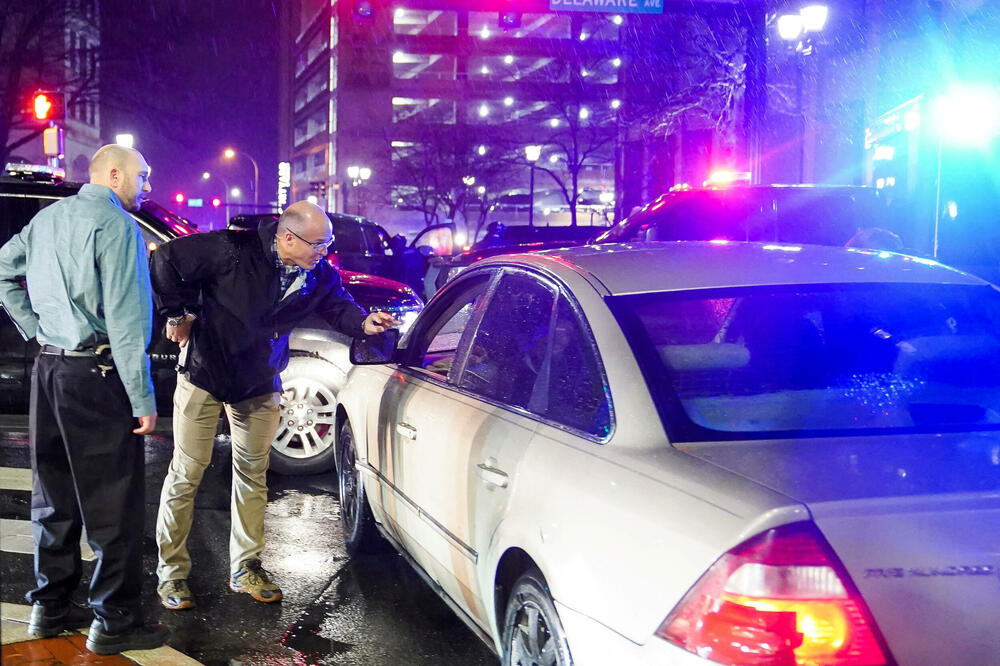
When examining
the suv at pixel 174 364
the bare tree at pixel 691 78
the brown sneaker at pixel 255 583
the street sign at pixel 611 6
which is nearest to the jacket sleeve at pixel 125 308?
the brown sneaker at pixel 255 583

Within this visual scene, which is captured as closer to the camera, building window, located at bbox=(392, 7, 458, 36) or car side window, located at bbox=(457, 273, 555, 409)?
car side window, located at bbox=(457, 273, 555, 409)

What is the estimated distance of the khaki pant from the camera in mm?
4566

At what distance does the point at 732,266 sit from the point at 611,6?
14.1 metres

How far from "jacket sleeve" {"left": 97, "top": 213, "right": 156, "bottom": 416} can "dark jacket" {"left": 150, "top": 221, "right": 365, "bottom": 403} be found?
636 mm

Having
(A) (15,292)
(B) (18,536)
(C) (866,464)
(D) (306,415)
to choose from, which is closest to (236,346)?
(A) (15,292)

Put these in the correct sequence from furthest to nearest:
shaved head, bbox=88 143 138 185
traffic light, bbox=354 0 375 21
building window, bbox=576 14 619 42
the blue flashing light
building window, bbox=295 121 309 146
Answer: building window, bbox=295 121 309 146, building window, bbox=576 14 619 42, traffic light, bbox=354 0 375 21, the blue flashing light, shaved head, bbox=88 143 138 185

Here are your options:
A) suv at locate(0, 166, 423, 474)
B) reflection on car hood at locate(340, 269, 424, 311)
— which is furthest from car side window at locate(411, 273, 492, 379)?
reflection on car hood at locate(340, 269, 424, 311)

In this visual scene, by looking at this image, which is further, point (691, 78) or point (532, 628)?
point (691, 78)

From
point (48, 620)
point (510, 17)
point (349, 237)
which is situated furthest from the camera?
point (510, 17)

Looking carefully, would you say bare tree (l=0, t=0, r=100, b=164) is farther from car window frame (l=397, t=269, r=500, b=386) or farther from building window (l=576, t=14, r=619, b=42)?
building window (l=576, t=14, r=619, b=42)

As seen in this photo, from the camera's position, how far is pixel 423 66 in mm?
83938

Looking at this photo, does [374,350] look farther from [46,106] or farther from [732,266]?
[46,106]

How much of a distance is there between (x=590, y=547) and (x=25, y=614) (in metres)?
2.86

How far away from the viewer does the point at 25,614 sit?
436cm
